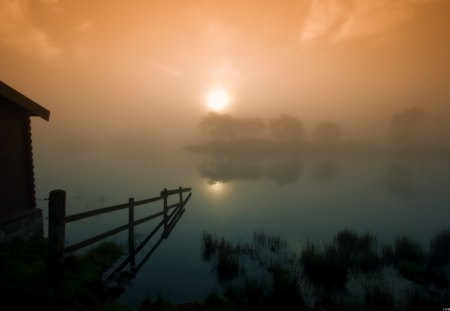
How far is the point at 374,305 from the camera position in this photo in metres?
7.48

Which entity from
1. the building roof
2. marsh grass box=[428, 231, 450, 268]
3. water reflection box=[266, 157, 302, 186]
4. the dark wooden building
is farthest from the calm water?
water reflection box=[266, 157, 302, 186]

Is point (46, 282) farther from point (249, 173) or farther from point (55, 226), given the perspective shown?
point (249, 173)

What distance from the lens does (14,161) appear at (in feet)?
37.1

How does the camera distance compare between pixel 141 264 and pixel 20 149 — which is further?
pixel 20 149

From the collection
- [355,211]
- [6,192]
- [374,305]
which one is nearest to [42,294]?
[6,192]

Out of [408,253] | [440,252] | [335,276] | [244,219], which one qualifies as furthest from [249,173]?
[335,276]

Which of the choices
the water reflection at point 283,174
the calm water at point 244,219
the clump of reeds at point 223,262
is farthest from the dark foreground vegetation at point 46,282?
the water reflection at point 283,174

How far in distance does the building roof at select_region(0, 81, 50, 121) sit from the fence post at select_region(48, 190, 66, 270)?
17.7 feet

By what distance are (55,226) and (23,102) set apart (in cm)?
675

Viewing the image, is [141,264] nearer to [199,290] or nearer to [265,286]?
[199,290]

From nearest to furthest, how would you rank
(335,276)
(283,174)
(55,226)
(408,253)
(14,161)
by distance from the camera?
(55,226) → (335,276) → (14,161) → (408,253) → (283,174)

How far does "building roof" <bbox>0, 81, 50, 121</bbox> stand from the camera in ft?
32.9

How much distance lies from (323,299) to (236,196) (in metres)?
A: 24.4

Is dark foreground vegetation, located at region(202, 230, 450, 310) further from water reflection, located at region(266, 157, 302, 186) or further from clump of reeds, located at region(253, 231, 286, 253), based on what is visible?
water reflection, located at region(266, 157, 302, 186)
